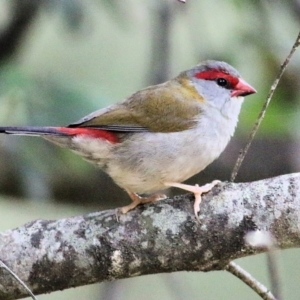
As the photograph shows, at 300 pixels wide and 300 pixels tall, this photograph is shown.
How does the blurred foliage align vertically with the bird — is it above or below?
above

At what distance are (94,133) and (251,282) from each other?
0.98 meters

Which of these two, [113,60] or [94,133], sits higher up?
[113,60]

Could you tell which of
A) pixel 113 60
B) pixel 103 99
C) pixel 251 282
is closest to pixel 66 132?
pixel 103 99

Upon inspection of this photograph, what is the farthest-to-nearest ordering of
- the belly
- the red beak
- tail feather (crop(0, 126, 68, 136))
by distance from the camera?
the red beak
the belly
tail feather (crop(0, 126, 68, 136))

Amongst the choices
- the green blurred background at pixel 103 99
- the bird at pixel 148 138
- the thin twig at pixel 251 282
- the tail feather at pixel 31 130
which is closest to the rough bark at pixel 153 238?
the thin twig at pixel 251 282

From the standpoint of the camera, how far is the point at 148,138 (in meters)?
3.05

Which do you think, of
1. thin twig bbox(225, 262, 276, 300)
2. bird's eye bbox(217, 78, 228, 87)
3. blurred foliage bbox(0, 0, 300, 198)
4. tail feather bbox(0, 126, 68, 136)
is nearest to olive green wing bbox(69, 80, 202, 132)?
tail feather bbox(0, 126, 68, 136)

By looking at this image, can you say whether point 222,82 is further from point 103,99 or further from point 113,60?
point 113,60

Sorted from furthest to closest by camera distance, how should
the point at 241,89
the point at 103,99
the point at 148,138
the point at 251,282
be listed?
the point at 103,99 → the point at 241,89 → the point at 148,138 → the point at 251,282

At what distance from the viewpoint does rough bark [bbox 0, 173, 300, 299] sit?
8.05 ft

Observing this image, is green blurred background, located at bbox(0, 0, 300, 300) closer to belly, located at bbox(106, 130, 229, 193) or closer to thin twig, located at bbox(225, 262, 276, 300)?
belly, located at bbox(106, 130, 229, 193)

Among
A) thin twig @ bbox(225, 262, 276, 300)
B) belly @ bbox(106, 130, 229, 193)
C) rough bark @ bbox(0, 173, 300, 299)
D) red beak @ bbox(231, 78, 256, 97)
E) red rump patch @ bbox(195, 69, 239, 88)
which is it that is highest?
red rump patch @ bbox(195, 69, 239, 88)

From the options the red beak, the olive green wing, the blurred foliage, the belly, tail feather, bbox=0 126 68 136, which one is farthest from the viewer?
the blurred foliage

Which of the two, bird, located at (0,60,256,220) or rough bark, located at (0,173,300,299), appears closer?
rough bark, located at (0,173,300,299)
